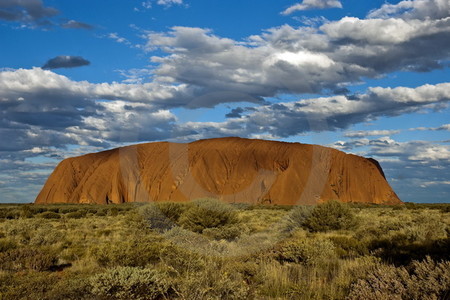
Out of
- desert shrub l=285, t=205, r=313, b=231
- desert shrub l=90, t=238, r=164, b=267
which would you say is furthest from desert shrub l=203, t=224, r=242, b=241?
desert shrub l=90, t=238, r=164, b=267

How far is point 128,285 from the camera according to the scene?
6219 millimetres

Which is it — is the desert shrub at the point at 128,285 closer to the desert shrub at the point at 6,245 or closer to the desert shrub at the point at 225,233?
the desert shrub at the point at 6,245

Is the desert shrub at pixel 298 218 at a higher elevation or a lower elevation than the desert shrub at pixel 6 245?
higher

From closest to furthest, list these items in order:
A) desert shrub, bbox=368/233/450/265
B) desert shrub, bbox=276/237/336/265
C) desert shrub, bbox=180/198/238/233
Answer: desert shrub, bbox=368/233/450/265
desert shrub, bbox=276/237/336/265
desert shrub, bbox=180/198/238/233

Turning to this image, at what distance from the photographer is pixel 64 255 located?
36.4ft

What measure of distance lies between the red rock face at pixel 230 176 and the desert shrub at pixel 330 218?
151 ft

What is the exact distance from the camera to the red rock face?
223 feet

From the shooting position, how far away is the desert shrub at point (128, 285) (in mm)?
6117

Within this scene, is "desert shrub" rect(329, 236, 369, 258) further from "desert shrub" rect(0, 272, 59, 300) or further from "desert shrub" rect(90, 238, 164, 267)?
"desert shrub" rect(0, 272, 59, 300)

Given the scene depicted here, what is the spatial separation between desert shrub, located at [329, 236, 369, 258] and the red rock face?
52531mm

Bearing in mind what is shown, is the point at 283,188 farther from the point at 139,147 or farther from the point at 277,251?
the point at 277,251

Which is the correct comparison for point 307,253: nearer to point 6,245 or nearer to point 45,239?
point 6,245

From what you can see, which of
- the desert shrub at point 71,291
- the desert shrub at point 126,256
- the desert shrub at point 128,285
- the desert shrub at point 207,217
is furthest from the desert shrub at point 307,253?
the desert shrub at point 207,217

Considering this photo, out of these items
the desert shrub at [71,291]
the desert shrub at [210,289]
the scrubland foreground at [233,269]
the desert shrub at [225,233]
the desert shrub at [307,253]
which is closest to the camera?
the desert shrub at [210,289]
